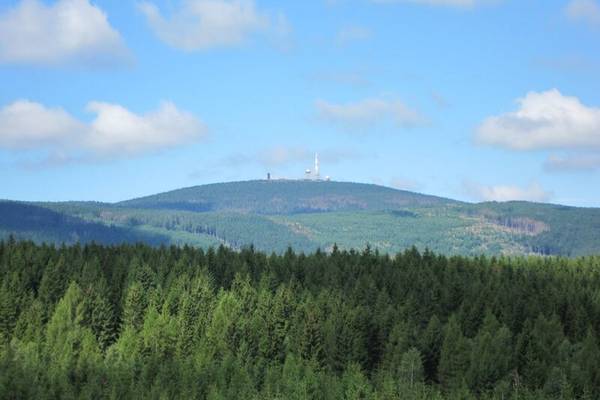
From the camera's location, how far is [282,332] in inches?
5920

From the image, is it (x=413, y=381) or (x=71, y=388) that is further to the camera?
(x=413, y=381)

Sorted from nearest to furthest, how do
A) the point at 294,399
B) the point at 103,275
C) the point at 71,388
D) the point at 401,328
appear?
1. the point at 294,399
2. the point at 71,388
3. the point at 401,328
4. the point at 103,275

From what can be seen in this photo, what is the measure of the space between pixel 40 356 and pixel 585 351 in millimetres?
69636

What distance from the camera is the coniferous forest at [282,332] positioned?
120 m

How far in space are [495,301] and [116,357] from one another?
56.0 m

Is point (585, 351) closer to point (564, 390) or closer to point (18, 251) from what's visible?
point (564, 390)

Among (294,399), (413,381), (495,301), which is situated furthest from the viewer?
(495,301)

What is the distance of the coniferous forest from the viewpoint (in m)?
120

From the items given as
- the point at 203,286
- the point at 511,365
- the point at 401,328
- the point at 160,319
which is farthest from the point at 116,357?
the point at 511,365

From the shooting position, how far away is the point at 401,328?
14125 centimetres

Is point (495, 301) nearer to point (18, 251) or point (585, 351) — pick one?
point (585, 351)

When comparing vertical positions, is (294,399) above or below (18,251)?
below

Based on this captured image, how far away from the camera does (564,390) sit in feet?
369

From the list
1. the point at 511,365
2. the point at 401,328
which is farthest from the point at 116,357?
the point at 511,365
